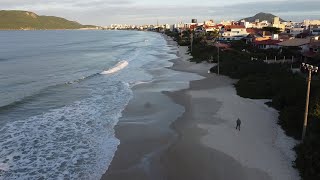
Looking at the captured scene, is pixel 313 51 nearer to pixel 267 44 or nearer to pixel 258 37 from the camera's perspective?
pixel 267 44

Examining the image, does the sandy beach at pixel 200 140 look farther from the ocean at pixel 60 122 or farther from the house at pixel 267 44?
the house at pixel 267 44

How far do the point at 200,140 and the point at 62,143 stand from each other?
748 centimetres

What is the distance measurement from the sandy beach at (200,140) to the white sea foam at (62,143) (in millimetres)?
904

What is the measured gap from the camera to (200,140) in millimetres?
20422

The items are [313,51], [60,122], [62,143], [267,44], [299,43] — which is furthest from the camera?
[267,44]

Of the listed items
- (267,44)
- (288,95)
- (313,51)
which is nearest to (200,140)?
(288,95)

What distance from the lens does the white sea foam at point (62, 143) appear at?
55.9 ft

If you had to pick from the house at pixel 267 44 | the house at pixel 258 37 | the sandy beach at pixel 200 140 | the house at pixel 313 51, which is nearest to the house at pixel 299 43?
the house at pixel 267 44

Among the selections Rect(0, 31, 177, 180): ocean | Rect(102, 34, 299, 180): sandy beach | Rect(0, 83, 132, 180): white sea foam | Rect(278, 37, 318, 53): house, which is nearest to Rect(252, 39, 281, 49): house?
Rect(278, 37, 318, 53): house

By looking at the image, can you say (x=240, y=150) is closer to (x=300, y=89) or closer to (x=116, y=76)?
(x=300, y=89)

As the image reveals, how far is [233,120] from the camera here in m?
23.7

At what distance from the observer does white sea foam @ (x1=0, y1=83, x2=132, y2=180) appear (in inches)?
671

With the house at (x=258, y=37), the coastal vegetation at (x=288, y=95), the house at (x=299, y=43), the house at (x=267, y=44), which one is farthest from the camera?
the house at (x=258, y=37)

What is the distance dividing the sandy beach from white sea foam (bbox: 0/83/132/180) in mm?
904
